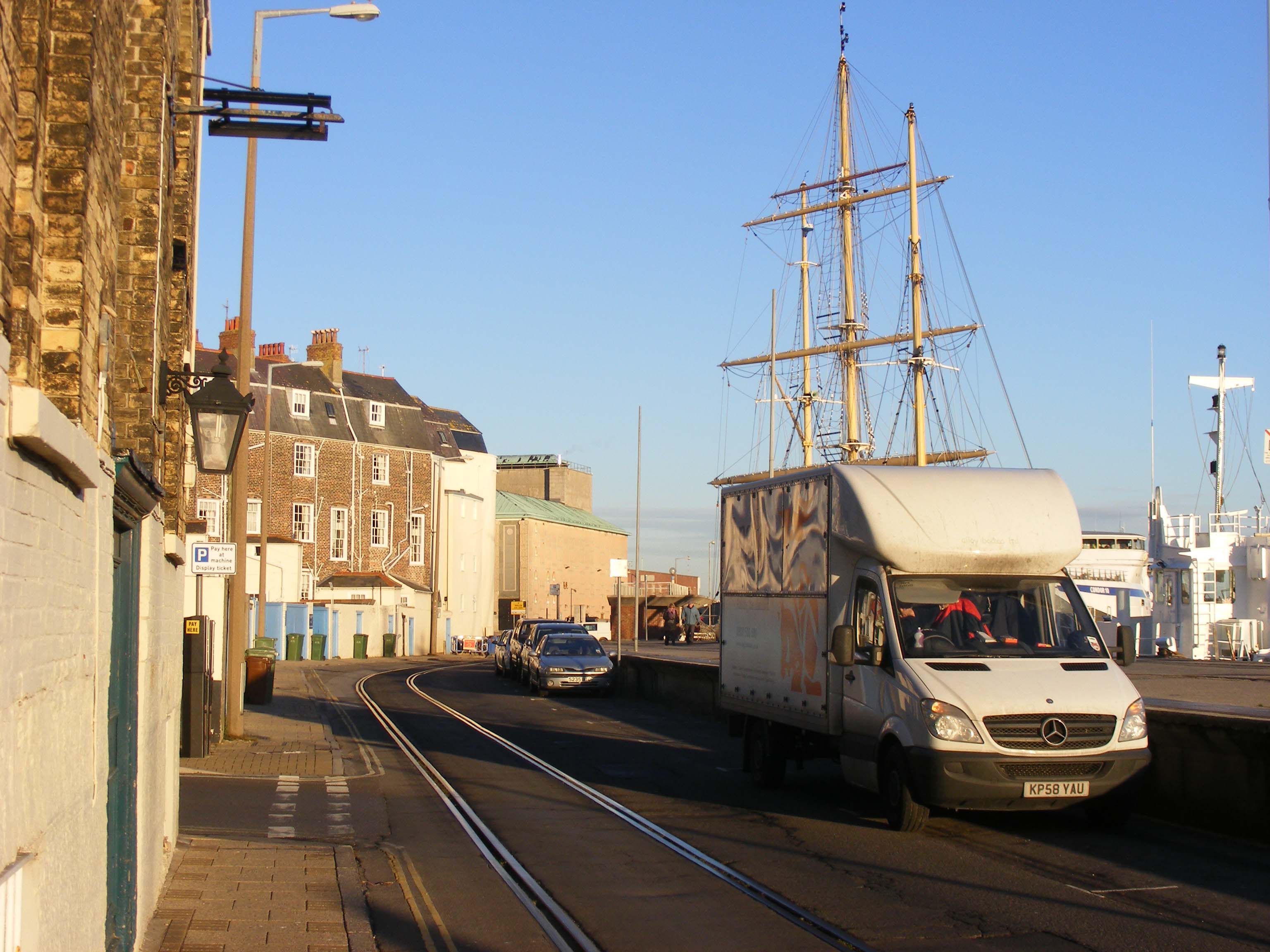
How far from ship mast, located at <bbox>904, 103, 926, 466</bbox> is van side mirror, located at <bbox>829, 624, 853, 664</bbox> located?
41010 mm

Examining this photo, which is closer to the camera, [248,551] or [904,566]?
[904,566]

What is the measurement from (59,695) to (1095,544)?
62566mm

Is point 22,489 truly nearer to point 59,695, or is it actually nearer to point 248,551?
point 59,695

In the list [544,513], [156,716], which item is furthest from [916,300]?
[156,716]

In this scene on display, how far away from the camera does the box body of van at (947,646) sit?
10922 millimetres

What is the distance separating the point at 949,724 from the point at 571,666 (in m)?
21.9

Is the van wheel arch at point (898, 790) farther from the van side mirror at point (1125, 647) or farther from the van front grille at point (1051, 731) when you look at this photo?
the van side mirror at point (1125, 647)

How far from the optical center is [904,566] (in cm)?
1206

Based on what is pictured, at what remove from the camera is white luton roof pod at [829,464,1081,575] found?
39.5 ft

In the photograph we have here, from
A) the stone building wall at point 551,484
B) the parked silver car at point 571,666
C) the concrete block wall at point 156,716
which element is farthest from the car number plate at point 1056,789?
the stone building wall at point 551,484

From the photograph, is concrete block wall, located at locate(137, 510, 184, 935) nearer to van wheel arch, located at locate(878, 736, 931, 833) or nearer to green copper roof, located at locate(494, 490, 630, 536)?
van wheel arch, located at locate(878, 736, 931, 833)

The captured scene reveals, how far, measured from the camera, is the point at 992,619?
12062 millimetres

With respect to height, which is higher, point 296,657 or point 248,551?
point 248,551

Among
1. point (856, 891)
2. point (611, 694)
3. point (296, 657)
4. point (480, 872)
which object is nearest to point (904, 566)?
point (856, 891)
